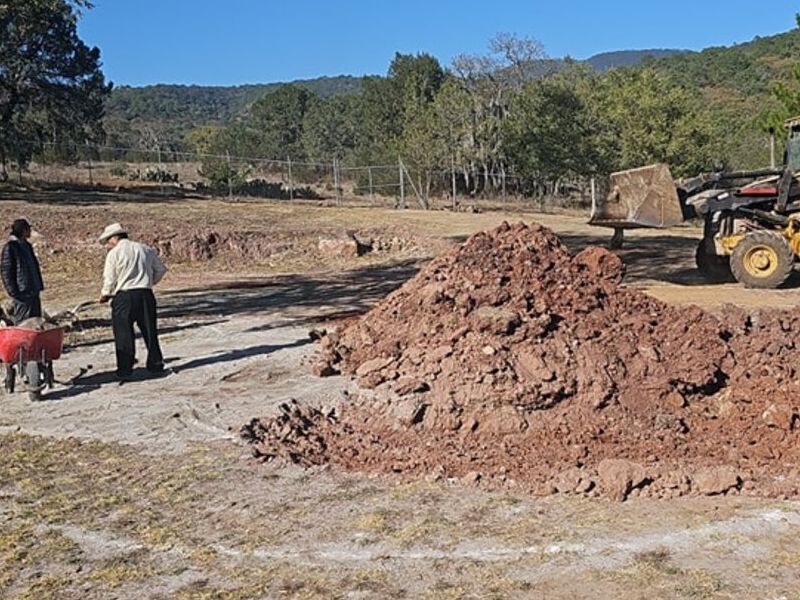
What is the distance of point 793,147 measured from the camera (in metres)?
13.3

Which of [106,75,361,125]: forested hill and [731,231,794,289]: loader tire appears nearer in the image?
[731,231,794,289]: loader tire

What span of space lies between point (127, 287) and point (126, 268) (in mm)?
Answer: 189

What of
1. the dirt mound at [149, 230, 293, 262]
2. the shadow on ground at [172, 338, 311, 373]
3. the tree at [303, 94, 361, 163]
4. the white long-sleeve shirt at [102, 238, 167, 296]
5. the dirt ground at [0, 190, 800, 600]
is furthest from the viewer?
the tree at [303, 94, 361, 163]

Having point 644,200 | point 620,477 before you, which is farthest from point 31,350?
point 644,200

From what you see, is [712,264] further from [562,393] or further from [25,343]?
[25,343]

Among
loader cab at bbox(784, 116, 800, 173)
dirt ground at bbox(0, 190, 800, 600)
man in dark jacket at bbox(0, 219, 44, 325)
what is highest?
loader cab at bbox(784, 116, 800, 173)

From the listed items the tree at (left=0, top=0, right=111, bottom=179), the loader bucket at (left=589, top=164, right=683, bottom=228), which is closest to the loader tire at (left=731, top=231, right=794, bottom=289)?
the loader bucket at (left=589, top=164, right=683, bottom=228)

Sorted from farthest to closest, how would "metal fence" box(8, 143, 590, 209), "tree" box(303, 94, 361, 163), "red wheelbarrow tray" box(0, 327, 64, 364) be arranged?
"tree" box(303, 94, 361, 163) < "metal fence" box(8, 143, 590, 209) < "red wheelbarrow tray" box(0, 327, 64, 364)

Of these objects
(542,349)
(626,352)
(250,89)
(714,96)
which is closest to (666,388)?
(626,352)

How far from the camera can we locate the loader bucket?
13281 mm

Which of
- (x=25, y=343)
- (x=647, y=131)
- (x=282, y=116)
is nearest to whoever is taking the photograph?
(x=25, y=343)

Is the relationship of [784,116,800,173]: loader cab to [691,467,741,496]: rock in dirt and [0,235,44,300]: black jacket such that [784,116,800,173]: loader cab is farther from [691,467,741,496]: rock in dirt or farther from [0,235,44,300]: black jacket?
[0,235,44,300]: black jacket

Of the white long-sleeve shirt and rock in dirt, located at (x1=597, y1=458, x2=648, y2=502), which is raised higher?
the white long-sleeve shirt

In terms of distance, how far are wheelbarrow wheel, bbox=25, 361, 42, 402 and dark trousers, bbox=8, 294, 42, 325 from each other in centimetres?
99
